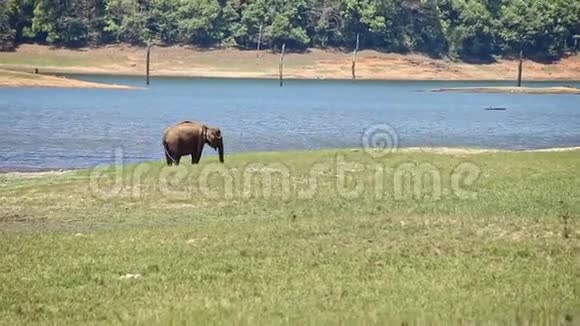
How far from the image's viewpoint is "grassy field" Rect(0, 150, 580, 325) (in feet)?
33.8

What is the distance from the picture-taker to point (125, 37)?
134m

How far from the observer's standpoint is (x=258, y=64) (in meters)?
134

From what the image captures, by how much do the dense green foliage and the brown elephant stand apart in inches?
4087

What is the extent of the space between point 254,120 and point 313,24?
87827 millimetres

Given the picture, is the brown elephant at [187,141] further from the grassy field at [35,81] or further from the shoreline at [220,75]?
the shoreline at [220,75]

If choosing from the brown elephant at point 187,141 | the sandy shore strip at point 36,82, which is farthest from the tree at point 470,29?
the brown elephant at point 187,141

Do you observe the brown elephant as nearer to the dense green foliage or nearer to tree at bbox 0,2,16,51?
tree at bbox 0,2,16,51

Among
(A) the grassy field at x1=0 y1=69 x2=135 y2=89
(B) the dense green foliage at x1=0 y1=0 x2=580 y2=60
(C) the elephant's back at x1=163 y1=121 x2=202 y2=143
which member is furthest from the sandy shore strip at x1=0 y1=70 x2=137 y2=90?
(C) the elephant's back at x1=163 y1=121 x2=202 y2=143

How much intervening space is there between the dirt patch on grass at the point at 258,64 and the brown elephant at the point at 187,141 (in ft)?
301

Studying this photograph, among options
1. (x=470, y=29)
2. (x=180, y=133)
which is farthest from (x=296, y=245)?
(x=470, y=29)

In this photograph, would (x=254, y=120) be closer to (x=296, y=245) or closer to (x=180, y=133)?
(x=180, y=133)

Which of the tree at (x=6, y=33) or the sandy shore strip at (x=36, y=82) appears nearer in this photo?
the sandy shore strip at (x=36, y=82)

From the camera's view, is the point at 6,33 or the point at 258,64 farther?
the point at 258,64

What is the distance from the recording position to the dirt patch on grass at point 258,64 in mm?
125938
